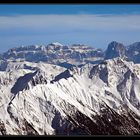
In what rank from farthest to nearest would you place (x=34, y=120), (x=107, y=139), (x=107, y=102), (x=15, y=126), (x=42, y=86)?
(x=107, y=102), (x=42, y=86), (x=34, y=120), (x=15, y=126), (x=107, y=139)

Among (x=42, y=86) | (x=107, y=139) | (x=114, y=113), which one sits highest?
(x=107, y=139)

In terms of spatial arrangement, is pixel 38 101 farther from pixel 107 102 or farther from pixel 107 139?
pixel 107 139

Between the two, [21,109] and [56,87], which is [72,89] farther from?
[21,109]

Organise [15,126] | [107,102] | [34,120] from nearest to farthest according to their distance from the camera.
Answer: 1. [15,126]
2. [34,120]
3. [107,102]

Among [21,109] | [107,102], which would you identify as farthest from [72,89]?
[21,109]

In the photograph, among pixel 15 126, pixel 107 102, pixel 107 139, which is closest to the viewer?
pixel 107 139

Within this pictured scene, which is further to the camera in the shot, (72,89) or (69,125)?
(72,89)

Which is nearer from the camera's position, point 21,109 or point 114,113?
point 21,109

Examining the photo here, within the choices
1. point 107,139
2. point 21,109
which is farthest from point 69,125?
point 107,139

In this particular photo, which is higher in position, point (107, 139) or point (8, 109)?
point (107, 139)
